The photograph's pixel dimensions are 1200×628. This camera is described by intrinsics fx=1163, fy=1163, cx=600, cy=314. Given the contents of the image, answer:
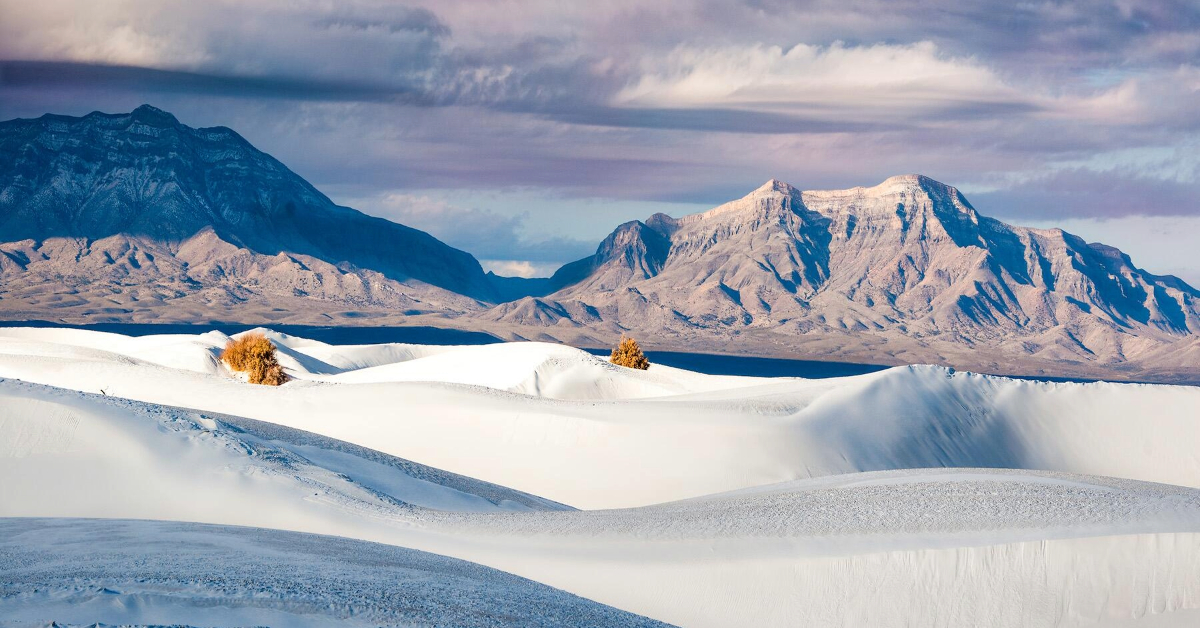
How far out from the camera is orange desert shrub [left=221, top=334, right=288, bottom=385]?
5506cm

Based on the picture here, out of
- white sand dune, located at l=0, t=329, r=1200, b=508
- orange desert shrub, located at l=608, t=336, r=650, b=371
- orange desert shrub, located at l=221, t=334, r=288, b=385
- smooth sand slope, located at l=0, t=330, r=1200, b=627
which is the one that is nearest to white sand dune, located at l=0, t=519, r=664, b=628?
smooth sand slope, located at l=0, t=330, r=1200, b=627

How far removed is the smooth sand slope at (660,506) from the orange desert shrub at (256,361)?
→ 53.0 ft

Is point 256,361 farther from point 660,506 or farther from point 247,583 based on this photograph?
point 247,583

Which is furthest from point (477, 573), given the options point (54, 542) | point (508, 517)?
point (508, 517)

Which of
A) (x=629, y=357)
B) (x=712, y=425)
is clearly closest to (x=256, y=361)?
(x=629, y=357)

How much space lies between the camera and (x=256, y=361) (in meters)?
55.7

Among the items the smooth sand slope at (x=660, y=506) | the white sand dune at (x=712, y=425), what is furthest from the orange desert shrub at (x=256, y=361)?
the smooth sand slope at (x=660, y=506)

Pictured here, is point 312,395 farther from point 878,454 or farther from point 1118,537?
point 1118,537

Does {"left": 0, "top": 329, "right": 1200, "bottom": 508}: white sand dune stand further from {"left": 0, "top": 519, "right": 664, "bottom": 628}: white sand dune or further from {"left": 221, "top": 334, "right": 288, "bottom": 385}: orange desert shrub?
{"left": 0, "top": 519, "right": 664, "bottom": 628}: white sand dune

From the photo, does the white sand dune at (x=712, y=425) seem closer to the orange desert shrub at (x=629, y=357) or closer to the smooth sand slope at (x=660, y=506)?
the smooth sand slope at (x=660, y=506)

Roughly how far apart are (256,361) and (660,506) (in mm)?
38218

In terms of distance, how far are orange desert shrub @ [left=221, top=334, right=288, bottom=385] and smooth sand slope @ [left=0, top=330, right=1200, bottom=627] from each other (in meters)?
16.2

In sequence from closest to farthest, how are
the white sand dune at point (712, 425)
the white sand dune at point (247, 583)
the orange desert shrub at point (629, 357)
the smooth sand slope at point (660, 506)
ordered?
1. the white sand dune at point (247, 583)
2. the smooth sand slope at point (660, 506)
3. the white sand dune at point (712, 425)
4. the orange desert shrub at point (629, 357)

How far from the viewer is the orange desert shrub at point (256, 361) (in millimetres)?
55062
